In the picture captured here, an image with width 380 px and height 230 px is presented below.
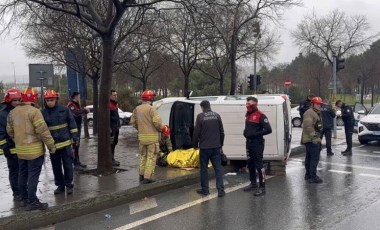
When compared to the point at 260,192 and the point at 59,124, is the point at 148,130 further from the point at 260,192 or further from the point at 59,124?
the point at 260,192

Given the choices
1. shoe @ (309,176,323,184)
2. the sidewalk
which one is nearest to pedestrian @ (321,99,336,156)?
shoe @ (309,176,323,184)

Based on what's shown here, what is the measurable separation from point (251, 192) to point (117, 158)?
4.62 m

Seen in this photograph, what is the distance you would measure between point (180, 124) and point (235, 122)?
1.27 meters

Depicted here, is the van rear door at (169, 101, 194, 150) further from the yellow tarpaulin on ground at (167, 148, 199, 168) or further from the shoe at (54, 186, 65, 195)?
the shoe at (54, 186, 65, 195)

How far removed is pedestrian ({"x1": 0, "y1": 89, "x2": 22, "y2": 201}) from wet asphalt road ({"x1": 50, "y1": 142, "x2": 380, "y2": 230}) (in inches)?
56.1

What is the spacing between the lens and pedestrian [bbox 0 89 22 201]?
21.9 feet

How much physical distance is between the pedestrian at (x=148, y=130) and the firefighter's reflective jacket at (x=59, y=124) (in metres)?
1.26

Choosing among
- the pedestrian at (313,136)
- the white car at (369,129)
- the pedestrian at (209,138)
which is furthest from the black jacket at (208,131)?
the white car at (369,129)

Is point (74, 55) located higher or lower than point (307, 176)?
higher

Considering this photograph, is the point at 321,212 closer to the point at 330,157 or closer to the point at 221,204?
the point at 221,204

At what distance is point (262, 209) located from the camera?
6.75 m

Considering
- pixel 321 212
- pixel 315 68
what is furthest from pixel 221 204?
pixel 315 68

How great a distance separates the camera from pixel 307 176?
29.3 feet

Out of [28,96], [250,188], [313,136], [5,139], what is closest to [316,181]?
[313,136]
